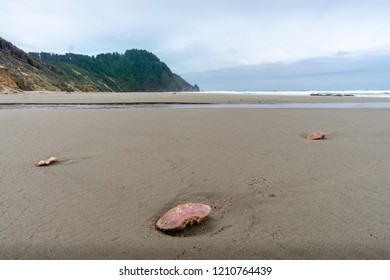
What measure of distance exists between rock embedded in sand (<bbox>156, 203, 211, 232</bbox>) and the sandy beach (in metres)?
0.06

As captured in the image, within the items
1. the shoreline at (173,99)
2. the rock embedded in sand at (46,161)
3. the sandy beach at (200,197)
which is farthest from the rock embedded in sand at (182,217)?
the shoreline at (173,99)

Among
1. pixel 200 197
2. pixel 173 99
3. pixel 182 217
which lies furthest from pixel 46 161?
pixel 173 99

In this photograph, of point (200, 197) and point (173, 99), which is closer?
point (200, 197)

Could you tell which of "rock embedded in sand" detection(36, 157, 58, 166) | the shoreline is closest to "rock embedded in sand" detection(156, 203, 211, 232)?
"rock embedded in sand" detection(36, 157, 58, 166)

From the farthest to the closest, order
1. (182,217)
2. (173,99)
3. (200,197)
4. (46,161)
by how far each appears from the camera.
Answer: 1. (173,99)
2. (46,161)
3. (200,197)
4. (182,217)

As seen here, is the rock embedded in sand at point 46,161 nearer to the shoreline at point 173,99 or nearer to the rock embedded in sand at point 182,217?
the rock embedded in sand at point 182,217

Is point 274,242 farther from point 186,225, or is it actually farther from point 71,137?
point 71,137

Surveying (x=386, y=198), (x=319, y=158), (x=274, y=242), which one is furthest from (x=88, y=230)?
(x=319, y=158)

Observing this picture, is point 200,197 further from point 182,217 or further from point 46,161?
point 46,161

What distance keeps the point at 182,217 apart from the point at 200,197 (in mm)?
592

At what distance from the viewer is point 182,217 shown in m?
2.27

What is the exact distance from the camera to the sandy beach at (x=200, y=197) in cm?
202
